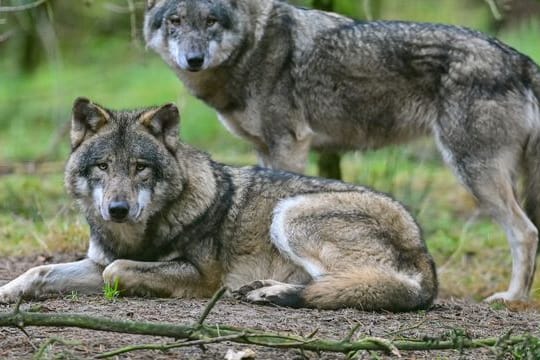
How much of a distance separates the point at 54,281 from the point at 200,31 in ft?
10.0

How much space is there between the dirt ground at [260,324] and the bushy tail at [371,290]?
85mm

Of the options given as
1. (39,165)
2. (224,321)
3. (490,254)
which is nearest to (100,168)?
(224,321)

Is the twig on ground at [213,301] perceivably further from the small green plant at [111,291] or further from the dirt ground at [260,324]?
the small green plant at [111,291]

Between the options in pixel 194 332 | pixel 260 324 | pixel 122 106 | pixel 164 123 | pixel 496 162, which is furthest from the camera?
pixel 122 106

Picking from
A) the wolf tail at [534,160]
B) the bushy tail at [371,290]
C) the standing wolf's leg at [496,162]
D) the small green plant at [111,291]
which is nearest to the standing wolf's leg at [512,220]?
the standing wolf's leg at [496,162]

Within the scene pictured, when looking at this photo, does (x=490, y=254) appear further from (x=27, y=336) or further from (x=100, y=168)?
(x=27, y=336)

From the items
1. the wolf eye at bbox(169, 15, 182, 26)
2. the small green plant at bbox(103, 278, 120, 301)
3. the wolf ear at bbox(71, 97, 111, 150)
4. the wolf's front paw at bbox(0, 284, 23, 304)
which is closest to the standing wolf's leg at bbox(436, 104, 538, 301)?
the wolf eye at bbox(169, 15, 182, 26)

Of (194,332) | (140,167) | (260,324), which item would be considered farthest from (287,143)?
(194,332)

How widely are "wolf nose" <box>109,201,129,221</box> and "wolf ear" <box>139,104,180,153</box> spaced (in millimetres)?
681

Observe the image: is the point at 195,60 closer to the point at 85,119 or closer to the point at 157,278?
the point at 85,119

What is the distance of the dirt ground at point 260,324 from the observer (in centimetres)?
477

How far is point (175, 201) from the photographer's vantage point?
668 cm

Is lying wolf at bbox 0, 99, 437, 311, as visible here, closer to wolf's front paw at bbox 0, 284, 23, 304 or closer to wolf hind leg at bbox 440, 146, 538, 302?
wolf's front paw at bbox 0, 284, 23, 304

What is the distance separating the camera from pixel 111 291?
20.7ft
